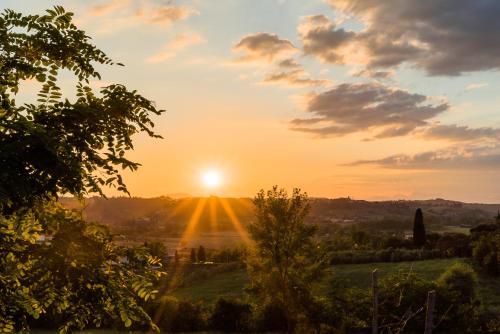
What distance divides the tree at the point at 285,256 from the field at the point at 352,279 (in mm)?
17344

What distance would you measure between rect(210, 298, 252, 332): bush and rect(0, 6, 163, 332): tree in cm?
3889

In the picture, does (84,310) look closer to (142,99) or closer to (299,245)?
(142,99)

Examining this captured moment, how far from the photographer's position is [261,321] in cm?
4431

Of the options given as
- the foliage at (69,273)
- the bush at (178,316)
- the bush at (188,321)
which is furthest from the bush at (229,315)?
the foliage at (69,273)

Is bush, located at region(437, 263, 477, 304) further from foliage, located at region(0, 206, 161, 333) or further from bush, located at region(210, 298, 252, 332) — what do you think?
foliage, located at region(0, 206, 161, 333)

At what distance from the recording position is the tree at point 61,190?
21.7 feet

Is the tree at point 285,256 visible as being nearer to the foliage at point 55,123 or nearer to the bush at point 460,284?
the bush at point 460,284

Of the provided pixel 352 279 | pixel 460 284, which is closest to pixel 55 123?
pixel 460 284

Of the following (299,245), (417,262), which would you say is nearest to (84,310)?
(299,245)

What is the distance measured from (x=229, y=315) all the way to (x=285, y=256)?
1236cm

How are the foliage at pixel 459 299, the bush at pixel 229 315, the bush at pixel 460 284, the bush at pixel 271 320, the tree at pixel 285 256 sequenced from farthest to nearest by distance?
the bush at pixel 229 315 < the bush at pixel 271 320 < the bush at pixel 460 284 < the foliage at pixel 459 299 < the tree at pixel 285 256

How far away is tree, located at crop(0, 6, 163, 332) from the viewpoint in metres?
6.62

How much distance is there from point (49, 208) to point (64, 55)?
233 cm

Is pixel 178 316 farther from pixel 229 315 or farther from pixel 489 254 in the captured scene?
pixel 489 254
